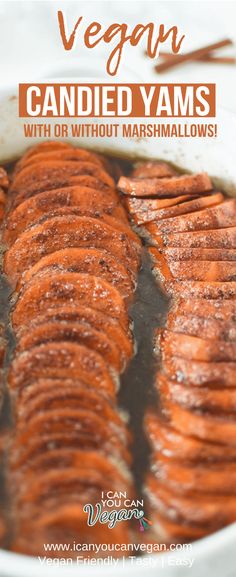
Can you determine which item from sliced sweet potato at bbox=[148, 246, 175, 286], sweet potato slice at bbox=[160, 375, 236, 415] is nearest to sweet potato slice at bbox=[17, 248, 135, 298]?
sliced sweet potato at bbox=[148, 246, 175, 286]

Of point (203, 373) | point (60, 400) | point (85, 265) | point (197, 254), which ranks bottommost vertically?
point (60, 400)

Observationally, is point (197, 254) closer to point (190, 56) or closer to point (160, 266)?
point (160, 266)

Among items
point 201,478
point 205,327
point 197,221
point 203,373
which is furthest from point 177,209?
point 201,478

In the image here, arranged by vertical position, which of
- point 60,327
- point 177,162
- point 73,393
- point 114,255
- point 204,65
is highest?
point 204,65

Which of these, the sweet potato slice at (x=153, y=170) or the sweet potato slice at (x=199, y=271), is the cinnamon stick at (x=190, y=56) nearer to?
the sweet potato slice at (x=153, y=170)

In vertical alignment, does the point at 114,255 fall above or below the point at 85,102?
below

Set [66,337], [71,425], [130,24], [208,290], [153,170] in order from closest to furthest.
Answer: [71,425]
[66,337]
[208,290]
[153,170]
[130,24]

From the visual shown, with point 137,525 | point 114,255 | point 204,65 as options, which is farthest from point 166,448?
point 204,65

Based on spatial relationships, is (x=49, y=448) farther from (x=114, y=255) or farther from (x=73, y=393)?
(x=114, y=255)
